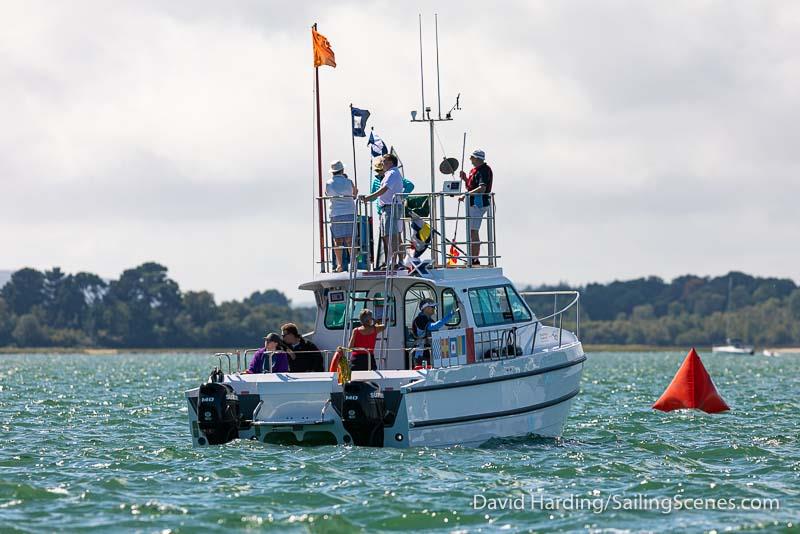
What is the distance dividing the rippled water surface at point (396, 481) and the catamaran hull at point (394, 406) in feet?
0.77

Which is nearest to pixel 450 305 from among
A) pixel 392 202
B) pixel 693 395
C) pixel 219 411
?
pixel 392 202

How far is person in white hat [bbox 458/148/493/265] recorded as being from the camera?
22.3 meters

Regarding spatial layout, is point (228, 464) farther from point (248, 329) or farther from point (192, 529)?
point (248, 329)

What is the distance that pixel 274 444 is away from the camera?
19172mm

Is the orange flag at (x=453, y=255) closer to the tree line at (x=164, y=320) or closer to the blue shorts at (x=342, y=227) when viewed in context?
the blue shorts at (x=342, y=227)

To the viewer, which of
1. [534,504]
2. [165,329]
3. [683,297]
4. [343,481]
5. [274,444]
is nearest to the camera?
[534,504]

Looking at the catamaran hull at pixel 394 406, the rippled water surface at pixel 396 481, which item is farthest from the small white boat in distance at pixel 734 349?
the catamaran hull at pixel 394 406

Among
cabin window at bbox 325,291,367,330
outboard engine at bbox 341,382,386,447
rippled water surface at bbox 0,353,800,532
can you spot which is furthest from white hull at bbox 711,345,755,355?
outboard engine at bbox 341,382,386,447

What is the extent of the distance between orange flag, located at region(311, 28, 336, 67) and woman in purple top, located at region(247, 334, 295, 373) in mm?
4896

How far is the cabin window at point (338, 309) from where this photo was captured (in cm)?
2169

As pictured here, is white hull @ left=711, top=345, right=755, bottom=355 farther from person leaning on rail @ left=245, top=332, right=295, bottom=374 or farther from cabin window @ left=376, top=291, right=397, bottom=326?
person leaning on rail @ left=245, top=332, right=295, bottom=374

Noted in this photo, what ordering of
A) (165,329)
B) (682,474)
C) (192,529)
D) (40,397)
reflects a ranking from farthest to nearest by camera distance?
(165,329) → (40,397) → (682,474) → (192,529)

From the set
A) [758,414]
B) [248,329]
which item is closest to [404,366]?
[758,414]

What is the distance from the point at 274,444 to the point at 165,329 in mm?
140354
